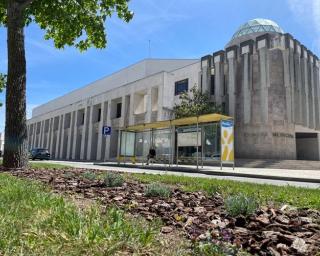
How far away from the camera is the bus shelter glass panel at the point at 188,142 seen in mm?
24625

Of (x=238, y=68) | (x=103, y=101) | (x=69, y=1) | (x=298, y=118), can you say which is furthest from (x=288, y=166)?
(x=103, y=101)

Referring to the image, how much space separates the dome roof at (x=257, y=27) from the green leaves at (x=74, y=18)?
35050 mm

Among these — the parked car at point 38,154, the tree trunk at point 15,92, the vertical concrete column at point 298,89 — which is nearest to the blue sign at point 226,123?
the tree trunk at point 15,92

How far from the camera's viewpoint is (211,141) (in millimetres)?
23484

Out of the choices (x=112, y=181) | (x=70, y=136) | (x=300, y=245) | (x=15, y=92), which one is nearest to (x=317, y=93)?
(x=15, y=92)

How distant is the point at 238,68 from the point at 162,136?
14.5 m

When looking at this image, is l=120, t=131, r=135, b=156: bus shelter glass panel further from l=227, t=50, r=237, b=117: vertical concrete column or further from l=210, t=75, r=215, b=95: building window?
l=210, t=75, r=215, b=95: building window

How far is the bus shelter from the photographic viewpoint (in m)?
22.2

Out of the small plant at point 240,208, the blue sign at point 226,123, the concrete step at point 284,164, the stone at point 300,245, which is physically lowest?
the stone at point 300,245

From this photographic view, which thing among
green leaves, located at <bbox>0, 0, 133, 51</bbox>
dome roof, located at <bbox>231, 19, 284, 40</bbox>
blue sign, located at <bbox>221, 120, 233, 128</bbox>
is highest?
dome roof, located at <bbox>231, 19, 284, 40</bbox>

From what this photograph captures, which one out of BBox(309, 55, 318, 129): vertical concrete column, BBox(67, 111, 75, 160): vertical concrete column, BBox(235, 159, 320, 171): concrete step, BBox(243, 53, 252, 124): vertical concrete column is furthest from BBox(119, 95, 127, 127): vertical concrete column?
BBox(309, 55, 318, 129): vertical concrete column

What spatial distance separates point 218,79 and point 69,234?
37303 mm

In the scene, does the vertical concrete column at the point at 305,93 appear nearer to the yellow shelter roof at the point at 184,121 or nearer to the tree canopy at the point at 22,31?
the yellow shelter roof at the point at 184,121

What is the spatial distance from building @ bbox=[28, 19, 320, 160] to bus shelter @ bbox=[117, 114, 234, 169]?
316cm
